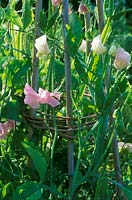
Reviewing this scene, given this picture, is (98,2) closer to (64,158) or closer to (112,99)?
(112,99)

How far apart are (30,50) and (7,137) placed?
0.24 m

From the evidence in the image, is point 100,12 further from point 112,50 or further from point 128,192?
point 128,192

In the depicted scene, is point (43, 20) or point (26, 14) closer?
point (43, 20)

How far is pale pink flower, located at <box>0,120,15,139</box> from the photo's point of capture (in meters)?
1.20

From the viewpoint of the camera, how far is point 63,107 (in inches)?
54.4

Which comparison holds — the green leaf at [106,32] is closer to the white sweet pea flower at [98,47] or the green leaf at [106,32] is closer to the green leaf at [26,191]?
the white sweet pea flower at [98,47]

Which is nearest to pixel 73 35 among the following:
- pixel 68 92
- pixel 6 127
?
pixel 68 92

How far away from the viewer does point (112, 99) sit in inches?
42.3

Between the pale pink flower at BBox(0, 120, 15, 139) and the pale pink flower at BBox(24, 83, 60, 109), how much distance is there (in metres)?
0.12

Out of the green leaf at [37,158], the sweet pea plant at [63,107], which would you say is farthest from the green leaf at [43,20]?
the green leaf at [37,158]

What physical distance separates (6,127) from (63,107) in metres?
0.21

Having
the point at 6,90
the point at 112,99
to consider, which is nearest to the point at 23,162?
the point at 6,90

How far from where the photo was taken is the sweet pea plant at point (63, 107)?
1.08m

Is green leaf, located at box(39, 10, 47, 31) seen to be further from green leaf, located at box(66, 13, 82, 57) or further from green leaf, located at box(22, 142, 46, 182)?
green leaf, located at box(22, 142, 46, 182)
